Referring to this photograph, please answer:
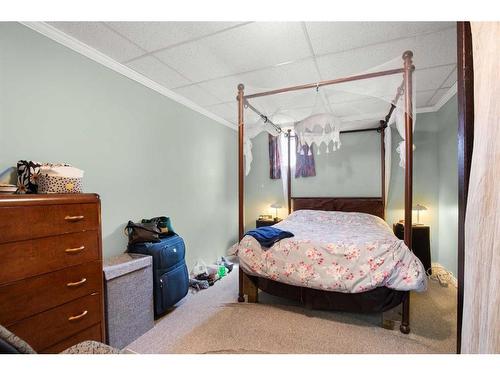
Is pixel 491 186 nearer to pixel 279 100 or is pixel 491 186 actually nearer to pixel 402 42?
pixel 402 42

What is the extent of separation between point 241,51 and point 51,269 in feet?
6.76

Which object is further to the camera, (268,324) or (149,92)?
(149,92)

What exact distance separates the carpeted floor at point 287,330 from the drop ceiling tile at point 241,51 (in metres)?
2.37

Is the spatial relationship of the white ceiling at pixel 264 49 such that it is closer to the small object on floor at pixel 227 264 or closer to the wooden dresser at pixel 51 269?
the wooden dresser at pixel 51 269

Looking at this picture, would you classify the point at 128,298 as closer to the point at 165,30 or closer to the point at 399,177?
the point at 165,30

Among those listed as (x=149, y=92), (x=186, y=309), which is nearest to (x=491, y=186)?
(x=186, y=309)

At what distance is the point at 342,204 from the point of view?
11.9 ft

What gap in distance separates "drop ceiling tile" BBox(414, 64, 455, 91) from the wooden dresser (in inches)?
121

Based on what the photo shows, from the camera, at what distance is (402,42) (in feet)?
5.94

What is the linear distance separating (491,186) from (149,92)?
284 centimetres

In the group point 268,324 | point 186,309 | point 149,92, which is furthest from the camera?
point 149,92

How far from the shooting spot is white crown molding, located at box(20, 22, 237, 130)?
5.35 feet

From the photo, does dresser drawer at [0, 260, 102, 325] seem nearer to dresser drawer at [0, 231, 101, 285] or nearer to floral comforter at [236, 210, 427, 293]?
dresser drawer at [0, 231, 101, 285]

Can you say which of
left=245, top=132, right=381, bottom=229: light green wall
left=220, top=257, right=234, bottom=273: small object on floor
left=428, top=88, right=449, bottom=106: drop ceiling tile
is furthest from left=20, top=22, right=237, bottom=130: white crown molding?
left=428, top=88, right=449, bottom=106: drop ceiling tile
